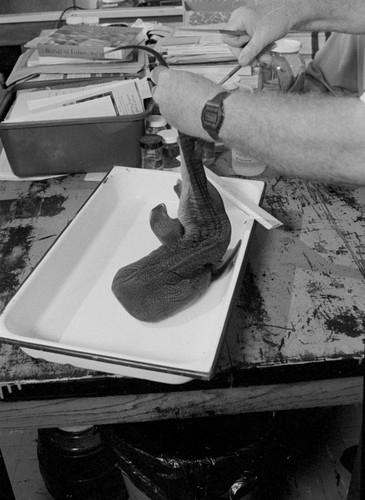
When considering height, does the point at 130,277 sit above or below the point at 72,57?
below

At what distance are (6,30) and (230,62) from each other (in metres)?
1.78

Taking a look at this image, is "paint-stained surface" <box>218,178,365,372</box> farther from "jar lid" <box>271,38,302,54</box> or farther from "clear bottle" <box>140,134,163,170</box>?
"jar lid" <box>271,38,302,54</box>

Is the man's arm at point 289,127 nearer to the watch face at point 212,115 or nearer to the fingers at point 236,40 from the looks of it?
the watch face at point 212,115

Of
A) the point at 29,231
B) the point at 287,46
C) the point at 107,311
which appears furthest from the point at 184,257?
the point at 287,46

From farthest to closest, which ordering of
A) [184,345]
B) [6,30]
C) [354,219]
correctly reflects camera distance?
1. [6,30]
2. [354,219]
3. [184,345]

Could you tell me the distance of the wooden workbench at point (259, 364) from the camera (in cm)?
99

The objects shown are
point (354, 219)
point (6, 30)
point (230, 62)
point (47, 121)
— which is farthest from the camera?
point (6, 30)

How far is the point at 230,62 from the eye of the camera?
1.99 meters

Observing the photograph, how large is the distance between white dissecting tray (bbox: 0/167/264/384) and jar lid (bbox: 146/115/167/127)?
35 cm

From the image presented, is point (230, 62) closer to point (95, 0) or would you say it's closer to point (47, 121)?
point (47, 121)

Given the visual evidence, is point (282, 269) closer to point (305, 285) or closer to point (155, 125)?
point (305, 285)

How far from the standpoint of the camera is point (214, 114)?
3.35ft

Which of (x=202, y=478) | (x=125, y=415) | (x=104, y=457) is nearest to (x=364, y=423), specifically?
(x=125, y=415)

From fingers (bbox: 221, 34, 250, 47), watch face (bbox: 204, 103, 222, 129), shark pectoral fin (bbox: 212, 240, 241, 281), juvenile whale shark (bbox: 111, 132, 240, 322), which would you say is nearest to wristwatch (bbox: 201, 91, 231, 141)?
watch face (bbox: 204, 103, 222, 129)
